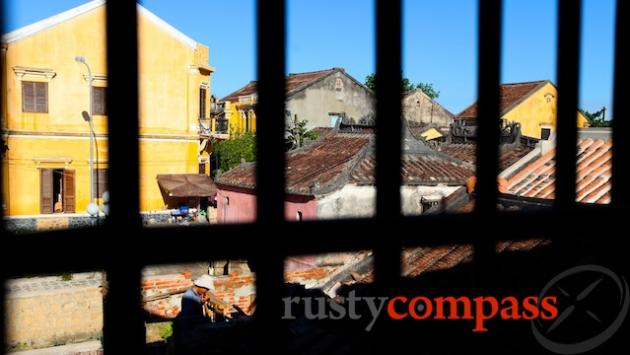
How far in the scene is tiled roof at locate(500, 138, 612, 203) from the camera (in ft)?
16.2

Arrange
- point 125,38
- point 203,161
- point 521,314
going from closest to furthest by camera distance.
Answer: point 125,38
point 521,314
point 203,161

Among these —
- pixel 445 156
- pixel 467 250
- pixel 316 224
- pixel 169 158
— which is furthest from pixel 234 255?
pixel 445 156

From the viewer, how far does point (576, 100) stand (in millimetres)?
1149

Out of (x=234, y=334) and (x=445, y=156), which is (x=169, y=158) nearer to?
(x=445, y=156)

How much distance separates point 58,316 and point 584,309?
21.3 ft

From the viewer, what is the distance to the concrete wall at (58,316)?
21.9 ft

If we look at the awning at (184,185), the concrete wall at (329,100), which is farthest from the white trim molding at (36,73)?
the concrete wall at (329,100)

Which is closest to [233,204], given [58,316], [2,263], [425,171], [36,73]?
[425,171]

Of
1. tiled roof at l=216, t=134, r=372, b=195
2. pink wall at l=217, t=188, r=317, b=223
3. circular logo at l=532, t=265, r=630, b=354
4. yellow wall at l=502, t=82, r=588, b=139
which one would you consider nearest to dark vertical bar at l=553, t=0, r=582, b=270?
circular logo at l=532, t=265, r=630, b=354

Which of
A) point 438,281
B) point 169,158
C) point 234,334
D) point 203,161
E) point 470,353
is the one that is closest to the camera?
point 470,353

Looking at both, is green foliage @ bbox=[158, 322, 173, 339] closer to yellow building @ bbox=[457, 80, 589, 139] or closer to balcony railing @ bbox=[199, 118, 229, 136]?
balcony railing @ bbox=[199, 118, 229, 136]

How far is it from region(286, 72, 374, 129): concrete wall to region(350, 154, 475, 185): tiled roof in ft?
23.7

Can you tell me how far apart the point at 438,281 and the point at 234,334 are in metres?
1.53

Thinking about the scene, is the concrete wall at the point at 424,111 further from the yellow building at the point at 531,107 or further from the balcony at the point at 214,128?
the balcony at the point at 214,128
